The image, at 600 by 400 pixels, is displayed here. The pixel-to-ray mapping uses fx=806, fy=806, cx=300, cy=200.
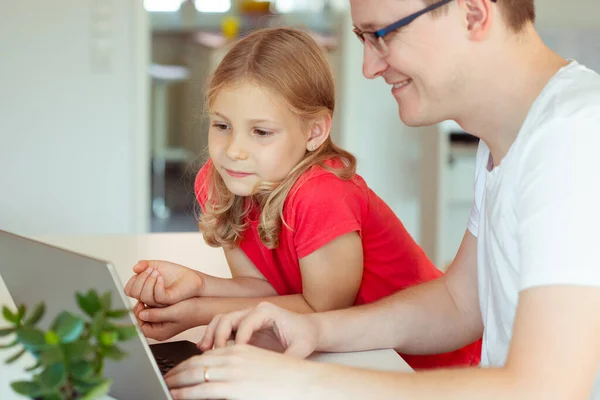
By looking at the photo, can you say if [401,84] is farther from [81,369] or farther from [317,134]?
[81,369]

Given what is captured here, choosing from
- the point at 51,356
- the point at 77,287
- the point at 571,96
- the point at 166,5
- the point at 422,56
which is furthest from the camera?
the point at 166,5

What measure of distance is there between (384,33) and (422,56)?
0.21 feet

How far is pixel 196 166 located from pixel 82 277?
3.52ft

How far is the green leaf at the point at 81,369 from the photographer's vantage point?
21.6 inches

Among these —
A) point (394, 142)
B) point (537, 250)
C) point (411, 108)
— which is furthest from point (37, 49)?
point (537, 250)

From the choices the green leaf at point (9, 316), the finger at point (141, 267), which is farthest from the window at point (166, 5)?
the green leaf at point (9, 316)

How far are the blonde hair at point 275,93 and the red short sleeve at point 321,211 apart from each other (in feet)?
0.08

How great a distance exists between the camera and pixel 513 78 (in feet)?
3.19

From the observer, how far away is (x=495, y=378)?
2.52ft

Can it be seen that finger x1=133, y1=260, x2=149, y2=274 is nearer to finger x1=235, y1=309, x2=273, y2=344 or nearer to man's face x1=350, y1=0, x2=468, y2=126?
finger x1=235, y1=309, x2=273, y2=344

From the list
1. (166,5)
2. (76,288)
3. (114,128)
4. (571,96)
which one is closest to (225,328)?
(76,288)

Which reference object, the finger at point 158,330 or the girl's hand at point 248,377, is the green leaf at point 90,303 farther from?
the finger at point 158,330

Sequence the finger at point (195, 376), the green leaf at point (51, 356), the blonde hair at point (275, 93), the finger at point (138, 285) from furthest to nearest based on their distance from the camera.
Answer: the blonde hair at point (275, 93) → the finger at point (138, 285) → the finger at point (195, 376) → the green leaf at point (51, 356)

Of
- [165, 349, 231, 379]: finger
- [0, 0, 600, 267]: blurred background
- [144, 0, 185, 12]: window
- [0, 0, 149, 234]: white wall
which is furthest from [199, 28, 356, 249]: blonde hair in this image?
[144, 0, 185, 12]: window
